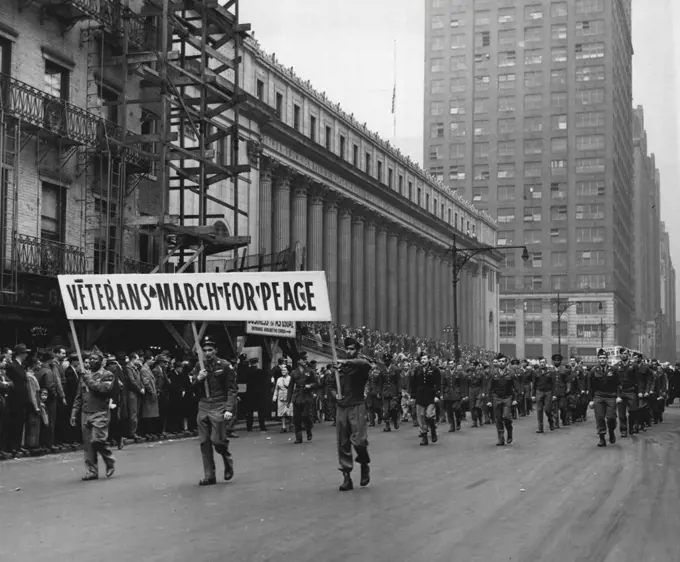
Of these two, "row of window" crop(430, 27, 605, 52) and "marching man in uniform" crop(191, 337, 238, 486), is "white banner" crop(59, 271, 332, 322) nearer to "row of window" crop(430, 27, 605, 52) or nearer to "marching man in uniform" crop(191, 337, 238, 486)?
"marching man in uniform" crop(191, 337, 238, 486)

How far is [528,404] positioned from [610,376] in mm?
14934

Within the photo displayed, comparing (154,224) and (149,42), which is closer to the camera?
(154,224)

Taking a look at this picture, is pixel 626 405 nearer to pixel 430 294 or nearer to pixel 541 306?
pixel 430 294

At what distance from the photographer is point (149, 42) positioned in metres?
31.0

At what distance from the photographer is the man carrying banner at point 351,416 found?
41.1 ft

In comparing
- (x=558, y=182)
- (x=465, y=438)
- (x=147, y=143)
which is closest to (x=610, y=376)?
(x=465, y=438)

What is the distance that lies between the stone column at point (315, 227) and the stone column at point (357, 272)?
6516 millimetres

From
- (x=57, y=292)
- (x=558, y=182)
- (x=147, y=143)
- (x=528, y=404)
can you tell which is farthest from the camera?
(x=558, y=182)

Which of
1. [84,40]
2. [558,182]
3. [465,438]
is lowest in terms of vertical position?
[465,438]

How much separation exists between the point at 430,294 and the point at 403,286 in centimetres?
841

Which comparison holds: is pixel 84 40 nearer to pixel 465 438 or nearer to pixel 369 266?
pixel 465 438

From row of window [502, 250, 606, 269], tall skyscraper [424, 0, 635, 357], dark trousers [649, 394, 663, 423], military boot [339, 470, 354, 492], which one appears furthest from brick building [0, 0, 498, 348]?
tall skyscraper [424, 0, 635, 357]

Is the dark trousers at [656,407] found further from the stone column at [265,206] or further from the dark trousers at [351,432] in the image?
the stone column at [265,206]

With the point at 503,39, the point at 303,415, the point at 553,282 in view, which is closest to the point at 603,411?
the point at 303,415
